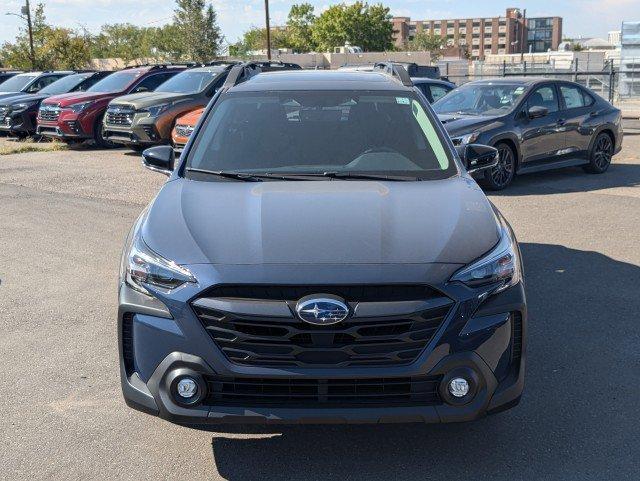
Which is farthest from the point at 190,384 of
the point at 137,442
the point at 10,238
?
the point at 10,238

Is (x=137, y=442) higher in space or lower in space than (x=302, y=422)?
lower

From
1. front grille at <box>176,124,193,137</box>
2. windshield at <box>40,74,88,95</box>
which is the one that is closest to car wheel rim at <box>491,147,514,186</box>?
front grille at <box>176,124,193,137</box>

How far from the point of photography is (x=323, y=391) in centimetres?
317

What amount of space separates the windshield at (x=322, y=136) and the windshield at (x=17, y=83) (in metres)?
19.8

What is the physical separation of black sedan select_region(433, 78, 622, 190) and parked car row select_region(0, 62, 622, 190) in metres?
0.02

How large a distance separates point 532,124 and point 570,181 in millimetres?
1185

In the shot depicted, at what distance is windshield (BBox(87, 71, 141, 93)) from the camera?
726 inches

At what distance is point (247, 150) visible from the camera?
4.70 metres

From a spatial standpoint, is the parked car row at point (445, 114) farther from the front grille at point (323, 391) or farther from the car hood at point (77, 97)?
the front grille at point (323, 391)

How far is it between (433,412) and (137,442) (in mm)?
1509

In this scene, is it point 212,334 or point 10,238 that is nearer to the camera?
point 212,334

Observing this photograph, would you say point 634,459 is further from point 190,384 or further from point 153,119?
point 153,119

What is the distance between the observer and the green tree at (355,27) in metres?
111

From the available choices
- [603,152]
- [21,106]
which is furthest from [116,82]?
[603,152]
